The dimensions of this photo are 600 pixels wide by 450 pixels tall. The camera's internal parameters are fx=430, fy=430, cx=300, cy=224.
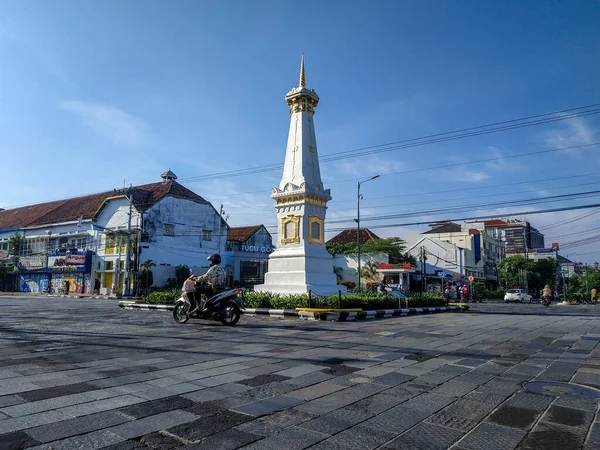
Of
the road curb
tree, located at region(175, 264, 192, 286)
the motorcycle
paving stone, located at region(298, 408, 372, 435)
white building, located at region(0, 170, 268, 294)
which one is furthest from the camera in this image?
tree, located at region(175, 264, 192, 286)

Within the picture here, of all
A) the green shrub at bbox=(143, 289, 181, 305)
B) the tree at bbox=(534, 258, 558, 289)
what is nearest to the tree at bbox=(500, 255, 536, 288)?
the tree at bbox=(534, 258, 558, 289)

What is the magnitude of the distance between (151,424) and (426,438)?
87.6 inches

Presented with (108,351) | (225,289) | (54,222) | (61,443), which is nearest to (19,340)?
(108,351)

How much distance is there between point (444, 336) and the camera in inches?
377

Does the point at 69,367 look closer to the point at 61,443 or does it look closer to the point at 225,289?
the point at 61,443

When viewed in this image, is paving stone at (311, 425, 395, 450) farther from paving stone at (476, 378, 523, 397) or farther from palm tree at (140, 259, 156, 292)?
palm tree at (140, 259, 156, 292)

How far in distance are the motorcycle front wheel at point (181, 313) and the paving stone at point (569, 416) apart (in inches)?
350

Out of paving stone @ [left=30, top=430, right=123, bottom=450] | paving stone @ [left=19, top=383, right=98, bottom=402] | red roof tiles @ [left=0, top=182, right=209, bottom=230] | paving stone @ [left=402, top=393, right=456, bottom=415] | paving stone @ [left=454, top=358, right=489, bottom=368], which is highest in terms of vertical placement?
red roof tiles @ [left=0, top=182, right=209, bottom=230]

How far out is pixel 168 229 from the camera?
38844 millimetres

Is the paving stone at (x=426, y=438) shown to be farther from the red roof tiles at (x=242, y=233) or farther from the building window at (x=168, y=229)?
the red roof tiles at (x=242, y=233)

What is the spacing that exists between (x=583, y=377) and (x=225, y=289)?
7.87m

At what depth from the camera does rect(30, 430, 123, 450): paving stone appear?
3045 millimetres

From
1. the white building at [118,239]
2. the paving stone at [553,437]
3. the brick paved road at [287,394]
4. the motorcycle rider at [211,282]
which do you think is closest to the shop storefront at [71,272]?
the white building at [118,239]

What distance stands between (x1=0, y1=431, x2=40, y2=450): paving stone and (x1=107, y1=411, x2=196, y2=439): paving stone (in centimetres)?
54
